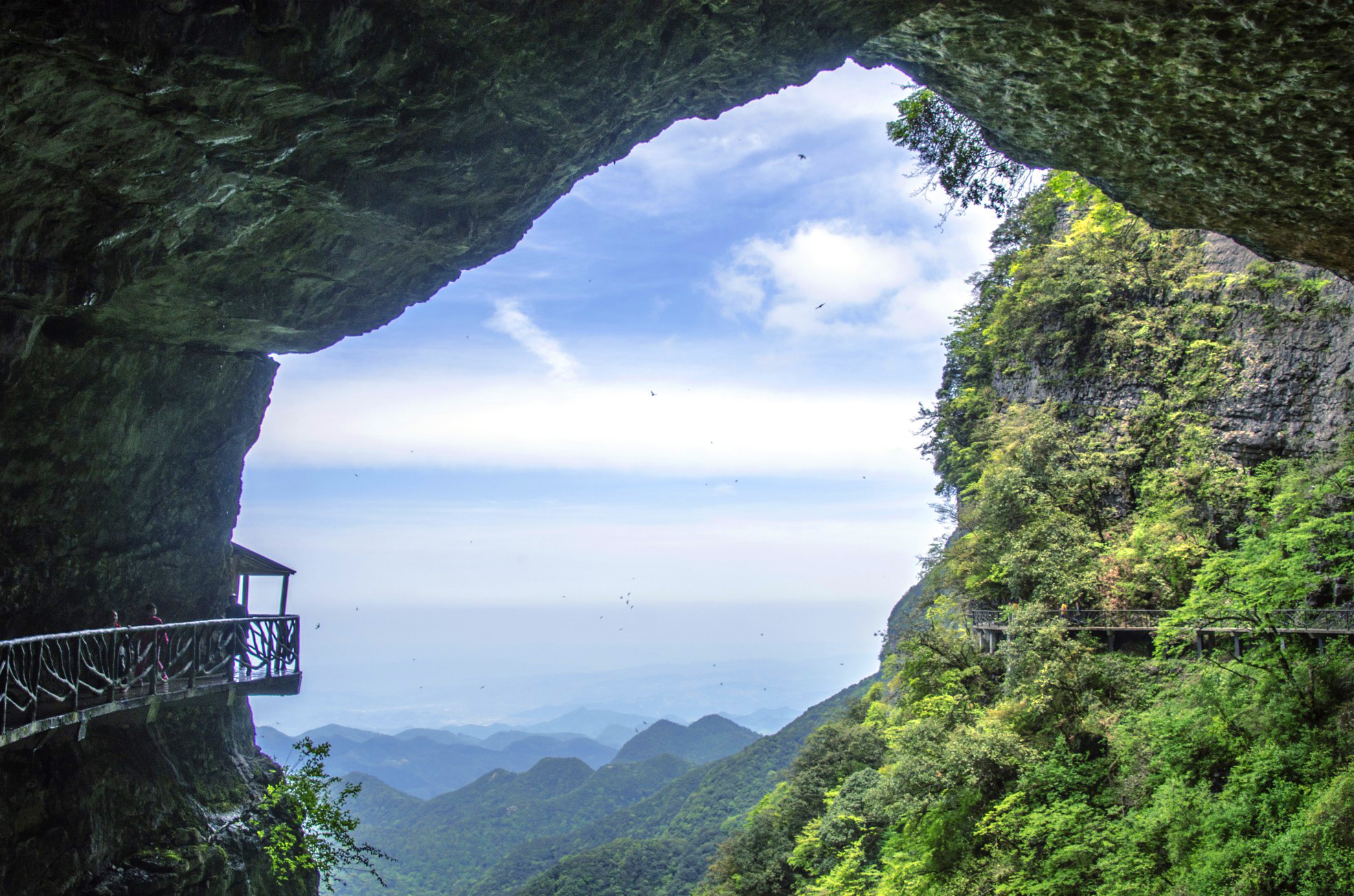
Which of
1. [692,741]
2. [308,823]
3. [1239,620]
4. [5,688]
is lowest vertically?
[692,741]

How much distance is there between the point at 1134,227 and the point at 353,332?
19630mm

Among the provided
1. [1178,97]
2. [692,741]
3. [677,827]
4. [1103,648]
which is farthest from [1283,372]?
[692,741]

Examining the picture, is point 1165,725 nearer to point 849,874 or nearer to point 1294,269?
point 849,874

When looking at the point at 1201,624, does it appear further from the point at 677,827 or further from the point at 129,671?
the point at 677,827

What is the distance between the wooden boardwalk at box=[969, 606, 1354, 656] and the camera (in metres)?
11.4

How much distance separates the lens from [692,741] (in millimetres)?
99312

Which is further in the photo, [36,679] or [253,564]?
[253,564]

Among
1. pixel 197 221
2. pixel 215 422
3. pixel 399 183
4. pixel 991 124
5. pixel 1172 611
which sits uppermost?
pixel 991 124

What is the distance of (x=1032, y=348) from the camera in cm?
2183

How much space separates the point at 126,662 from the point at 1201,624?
17333mm

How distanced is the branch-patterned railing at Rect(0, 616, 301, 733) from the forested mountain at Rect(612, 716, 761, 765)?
85.2 metres

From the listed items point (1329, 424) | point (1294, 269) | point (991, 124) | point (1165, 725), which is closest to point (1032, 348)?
point (1294, 269)

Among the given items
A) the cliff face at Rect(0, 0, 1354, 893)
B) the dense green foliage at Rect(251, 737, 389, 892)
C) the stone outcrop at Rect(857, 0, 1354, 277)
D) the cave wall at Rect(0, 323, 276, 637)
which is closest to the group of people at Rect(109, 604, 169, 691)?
the cave wall at Rect(0, 323, 276, 637)

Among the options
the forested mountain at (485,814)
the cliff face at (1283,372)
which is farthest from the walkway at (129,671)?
the forested mountain at (485,814)
